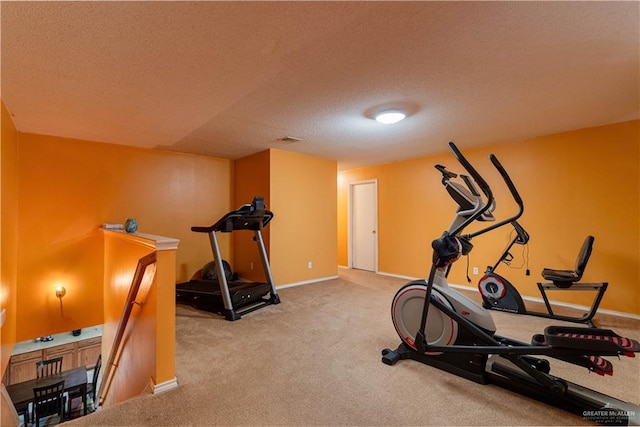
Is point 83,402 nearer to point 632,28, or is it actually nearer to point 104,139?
point 104,139

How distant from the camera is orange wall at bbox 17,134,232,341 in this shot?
372cm

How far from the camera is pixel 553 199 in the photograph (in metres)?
3.80

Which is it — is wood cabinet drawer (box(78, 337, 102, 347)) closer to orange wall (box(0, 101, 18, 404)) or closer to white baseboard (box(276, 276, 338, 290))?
orange wall (box(0, 101, 18, 404))

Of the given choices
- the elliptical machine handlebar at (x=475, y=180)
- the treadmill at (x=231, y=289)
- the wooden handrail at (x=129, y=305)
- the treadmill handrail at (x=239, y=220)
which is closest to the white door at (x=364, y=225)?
Answer: the treadmill at (x=231, y=289)

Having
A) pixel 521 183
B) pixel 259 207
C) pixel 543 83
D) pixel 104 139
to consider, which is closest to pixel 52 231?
pixel 104 139

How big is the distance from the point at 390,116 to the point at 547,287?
2.71 meters

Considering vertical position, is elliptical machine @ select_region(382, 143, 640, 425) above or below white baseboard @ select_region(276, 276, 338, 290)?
above

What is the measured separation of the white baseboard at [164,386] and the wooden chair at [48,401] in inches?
155

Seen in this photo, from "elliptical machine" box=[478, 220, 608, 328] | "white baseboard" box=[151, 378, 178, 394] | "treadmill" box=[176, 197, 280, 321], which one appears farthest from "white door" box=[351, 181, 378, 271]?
"white baseboard" box=[151, 378, 178, 394]

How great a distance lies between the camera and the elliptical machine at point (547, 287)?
9.93 ft

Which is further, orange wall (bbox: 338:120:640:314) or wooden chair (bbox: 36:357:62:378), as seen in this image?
wooden chair (bbox: 36:357:62:378)

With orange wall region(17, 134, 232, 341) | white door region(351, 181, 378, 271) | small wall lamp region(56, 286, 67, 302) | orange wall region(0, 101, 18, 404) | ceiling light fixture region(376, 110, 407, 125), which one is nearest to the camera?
orange wall region(0, 101, 18, 404)

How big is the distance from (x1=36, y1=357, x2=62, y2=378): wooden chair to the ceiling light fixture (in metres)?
6.22

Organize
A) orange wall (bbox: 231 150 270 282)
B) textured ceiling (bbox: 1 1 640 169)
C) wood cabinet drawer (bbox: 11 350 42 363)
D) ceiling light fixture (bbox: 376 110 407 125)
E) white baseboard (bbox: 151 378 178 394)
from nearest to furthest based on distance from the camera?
textured ceiling (bbox: 1 1 640 169)
white baseboard (bbox: 151 378 178 394)
ceiling light fixture (bbox: 376 110 407 125)
wood cabinet drawer (bbox: 11 350 42 363)
orange wall (bbox: 231 150 270 282)
